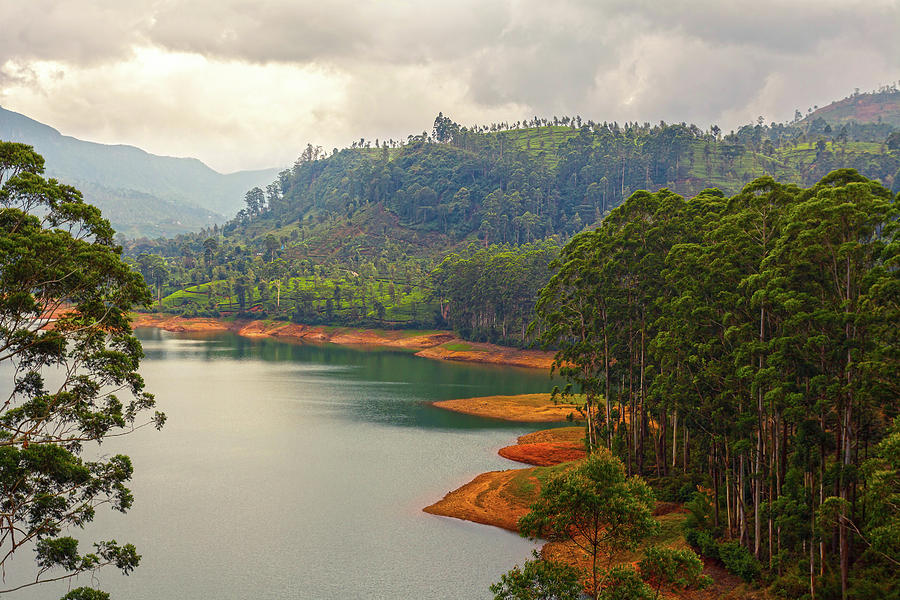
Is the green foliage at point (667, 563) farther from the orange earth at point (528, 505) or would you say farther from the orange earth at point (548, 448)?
the orange earth at point (548, 448)

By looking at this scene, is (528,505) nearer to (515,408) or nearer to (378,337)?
(515,408)

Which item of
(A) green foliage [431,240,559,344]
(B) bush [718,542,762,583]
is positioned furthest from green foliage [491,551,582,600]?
(A) green foliage [431,240,559,344]

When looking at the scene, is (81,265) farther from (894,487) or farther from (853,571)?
(853,571)

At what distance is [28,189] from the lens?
21.2 meters

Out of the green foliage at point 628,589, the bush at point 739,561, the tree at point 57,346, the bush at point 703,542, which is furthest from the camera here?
the bush at point 703,542

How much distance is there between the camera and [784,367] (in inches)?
943

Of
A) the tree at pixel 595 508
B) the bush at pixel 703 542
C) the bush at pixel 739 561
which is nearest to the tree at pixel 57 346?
the tree at pixel 595 508

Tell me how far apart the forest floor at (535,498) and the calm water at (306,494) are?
1362 mm

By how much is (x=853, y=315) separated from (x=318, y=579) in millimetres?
23030

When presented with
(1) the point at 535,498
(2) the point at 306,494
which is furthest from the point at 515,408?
(2) the point at 306,494

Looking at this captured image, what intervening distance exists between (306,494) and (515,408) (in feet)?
103

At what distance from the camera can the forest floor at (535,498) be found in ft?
91.2

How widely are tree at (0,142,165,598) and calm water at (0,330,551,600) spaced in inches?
350

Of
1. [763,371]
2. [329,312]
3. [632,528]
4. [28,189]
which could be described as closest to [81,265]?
[28,189]
